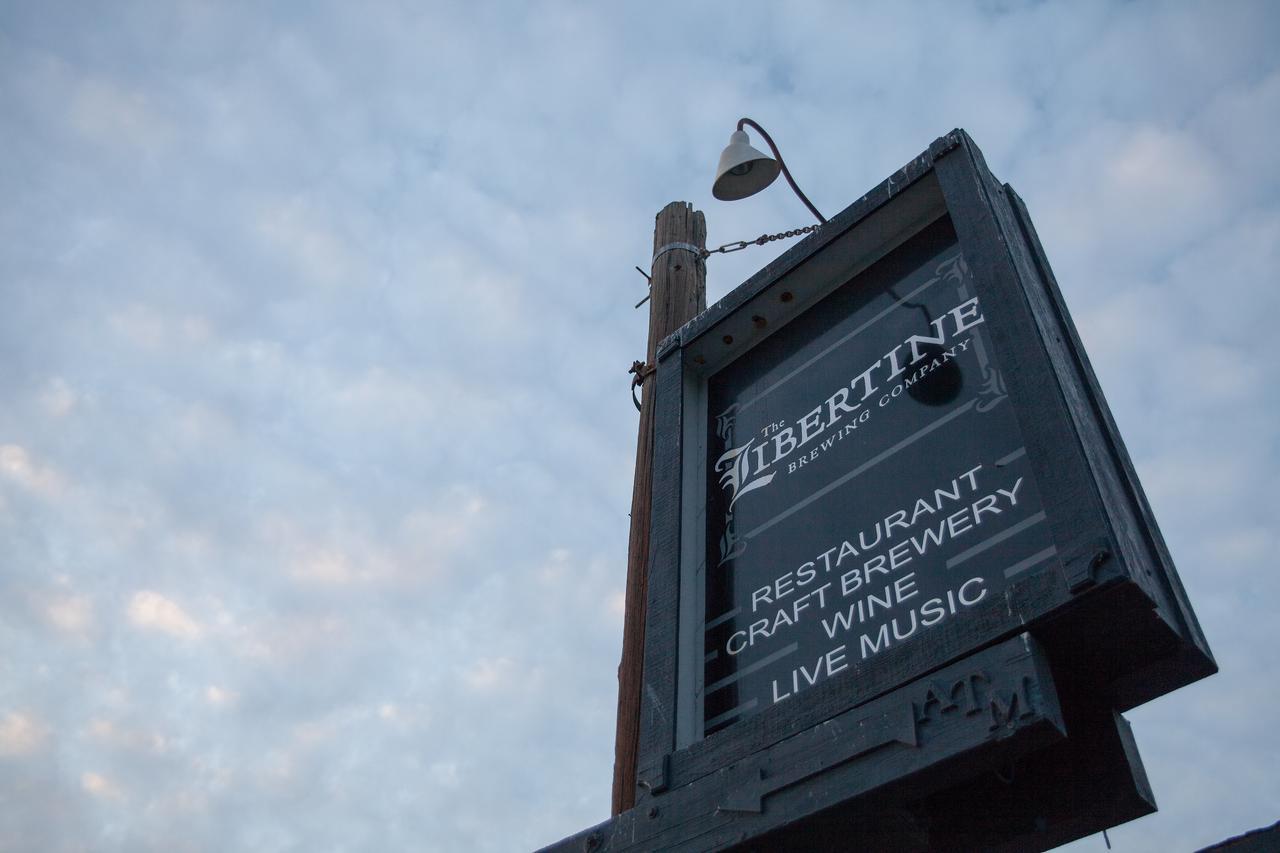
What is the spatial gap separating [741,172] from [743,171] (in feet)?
0.04

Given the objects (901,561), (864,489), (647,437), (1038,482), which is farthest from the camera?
(647,437)

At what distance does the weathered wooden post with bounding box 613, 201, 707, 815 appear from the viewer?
4402 millimetres

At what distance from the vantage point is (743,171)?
21.3ft

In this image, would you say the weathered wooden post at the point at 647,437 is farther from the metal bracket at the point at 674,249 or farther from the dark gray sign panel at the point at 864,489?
the dark gray sign panel at the point at 864,489

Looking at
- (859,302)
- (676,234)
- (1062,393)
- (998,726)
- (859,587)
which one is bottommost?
(998,726)

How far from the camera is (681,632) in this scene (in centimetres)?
396

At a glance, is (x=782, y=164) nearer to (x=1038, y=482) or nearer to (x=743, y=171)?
(x=743, y=171)

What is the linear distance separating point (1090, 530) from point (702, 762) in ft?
4.05

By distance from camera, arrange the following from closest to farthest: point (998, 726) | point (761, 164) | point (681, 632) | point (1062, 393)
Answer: point (998, 726) < point (1062, 393) < point (681, 632) < point (761, 164)

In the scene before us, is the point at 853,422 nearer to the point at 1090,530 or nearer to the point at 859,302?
the point at 859,302

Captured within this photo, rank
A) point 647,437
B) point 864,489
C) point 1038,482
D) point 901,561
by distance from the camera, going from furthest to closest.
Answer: point 647,437
point 864,489
point 901,561
point 1038,482

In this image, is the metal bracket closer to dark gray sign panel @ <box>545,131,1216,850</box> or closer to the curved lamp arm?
the curved lamp arm

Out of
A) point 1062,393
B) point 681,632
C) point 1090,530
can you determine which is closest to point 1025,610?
point 1090,530

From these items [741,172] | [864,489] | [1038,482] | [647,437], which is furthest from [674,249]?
[1038,482]
